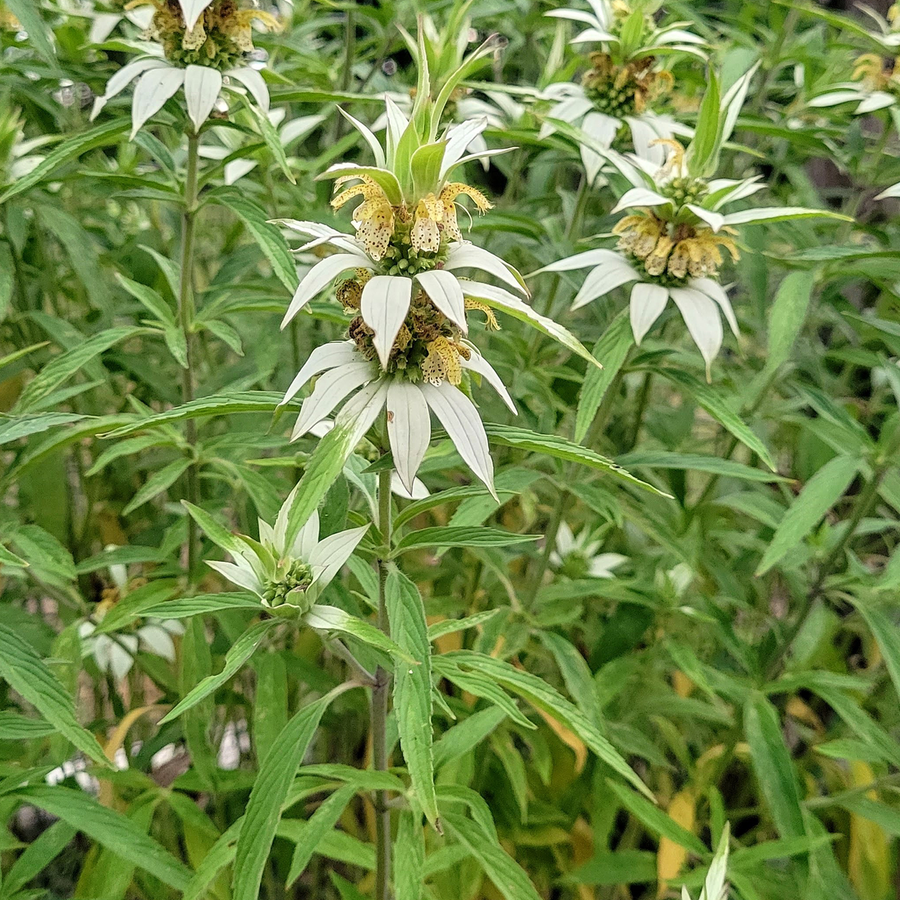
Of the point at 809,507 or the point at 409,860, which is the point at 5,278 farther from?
the point at 809,507

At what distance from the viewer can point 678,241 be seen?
35.3 inches

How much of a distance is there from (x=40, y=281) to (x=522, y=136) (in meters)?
0.88

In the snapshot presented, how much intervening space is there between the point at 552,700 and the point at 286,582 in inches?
10.0

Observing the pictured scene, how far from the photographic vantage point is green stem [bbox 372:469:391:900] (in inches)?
26.7

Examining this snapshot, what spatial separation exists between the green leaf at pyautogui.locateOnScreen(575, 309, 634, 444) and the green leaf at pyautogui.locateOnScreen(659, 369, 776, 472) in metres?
0.08

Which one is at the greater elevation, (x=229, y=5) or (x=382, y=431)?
(x=229, y=5)

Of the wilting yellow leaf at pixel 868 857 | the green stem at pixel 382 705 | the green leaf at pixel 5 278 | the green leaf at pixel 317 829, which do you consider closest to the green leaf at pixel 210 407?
the green stem at pixel 382 705

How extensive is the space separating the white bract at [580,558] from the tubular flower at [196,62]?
812 mm

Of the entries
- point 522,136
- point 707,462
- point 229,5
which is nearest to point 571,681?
point 707,462

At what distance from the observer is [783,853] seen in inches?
38.6

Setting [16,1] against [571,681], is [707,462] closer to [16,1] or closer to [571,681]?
[571,681]

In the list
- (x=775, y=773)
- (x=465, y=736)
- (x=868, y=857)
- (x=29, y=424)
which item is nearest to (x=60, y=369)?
(x=29, y=424)

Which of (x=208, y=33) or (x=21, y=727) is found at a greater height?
(x=208, y=33)

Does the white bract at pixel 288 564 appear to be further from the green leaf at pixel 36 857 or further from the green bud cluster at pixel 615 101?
the green bud cluster at pixel 615 101
